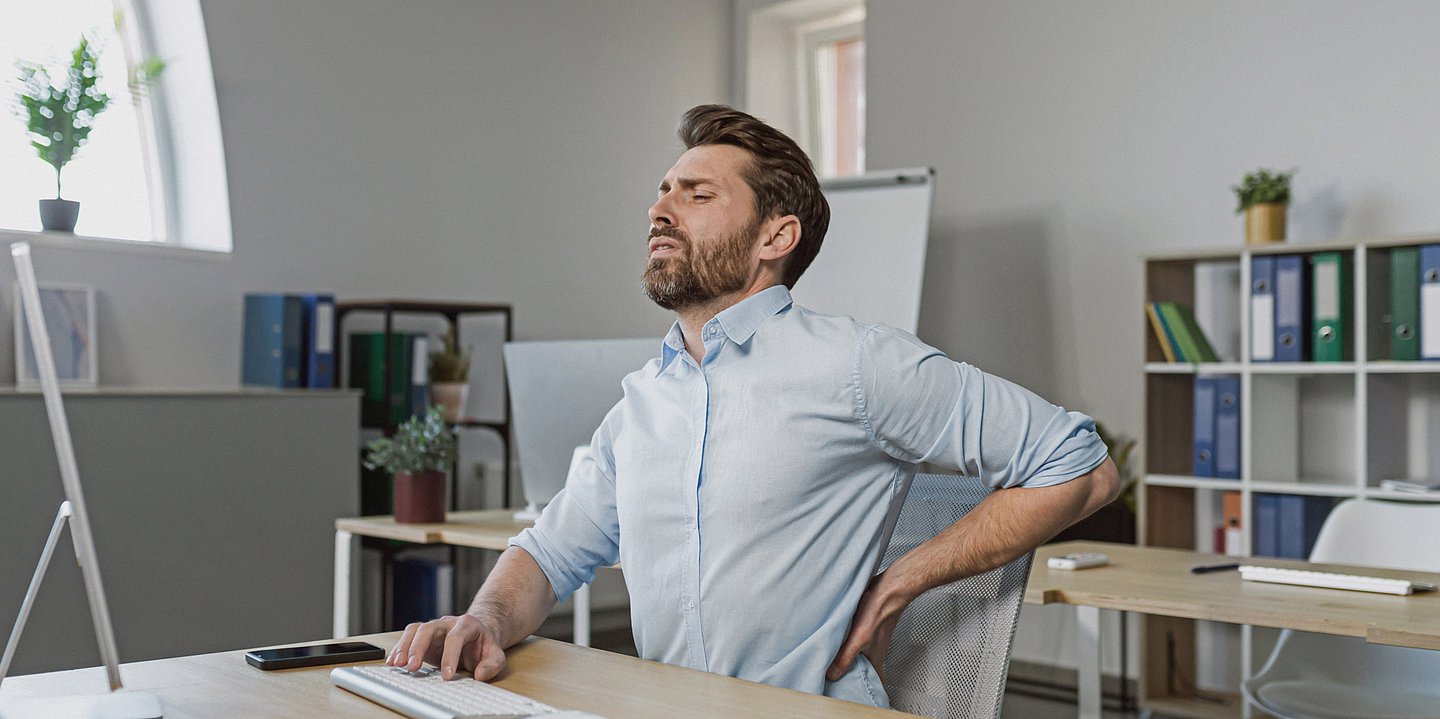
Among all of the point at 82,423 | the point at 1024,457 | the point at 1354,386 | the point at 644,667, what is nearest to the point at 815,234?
the point at 1024,457

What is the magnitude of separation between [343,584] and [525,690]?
2067mm

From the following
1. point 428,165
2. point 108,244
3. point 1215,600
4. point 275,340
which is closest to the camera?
point 1215,600

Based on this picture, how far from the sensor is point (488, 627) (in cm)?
147

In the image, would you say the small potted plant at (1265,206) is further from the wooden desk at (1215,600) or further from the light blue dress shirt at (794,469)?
the light blue dress shirt at (794,469)

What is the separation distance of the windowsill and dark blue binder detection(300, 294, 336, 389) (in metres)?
0.40

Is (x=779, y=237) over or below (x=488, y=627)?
over

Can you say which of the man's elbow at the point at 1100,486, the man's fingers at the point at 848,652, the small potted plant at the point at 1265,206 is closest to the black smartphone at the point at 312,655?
the man's fingers at the point at 848,652

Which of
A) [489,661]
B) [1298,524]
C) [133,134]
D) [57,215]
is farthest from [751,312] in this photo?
[133,134]

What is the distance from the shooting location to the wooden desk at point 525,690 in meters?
1.20

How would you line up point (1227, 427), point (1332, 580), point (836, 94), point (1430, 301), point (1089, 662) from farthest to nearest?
point (836, 94) < point (1227, 427) < point (1430, 301) < point (1089, 662) < point (1332, 580)

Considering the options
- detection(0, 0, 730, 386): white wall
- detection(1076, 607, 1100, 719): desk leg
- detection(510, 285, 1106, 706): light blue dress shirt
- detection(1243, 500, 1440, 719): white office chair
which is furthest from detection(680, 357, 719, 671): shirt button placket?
detection(0, 0, 730, 386): white wall

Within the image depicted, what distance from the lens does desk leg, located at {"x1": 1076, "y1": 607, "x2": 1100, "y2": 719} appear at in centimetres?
239

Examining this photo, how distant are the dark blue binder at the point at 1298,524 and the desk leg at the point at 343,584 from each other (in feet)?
8.63

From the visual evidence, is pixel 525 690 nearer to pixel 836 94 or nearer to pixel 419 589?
pixel 419 589
